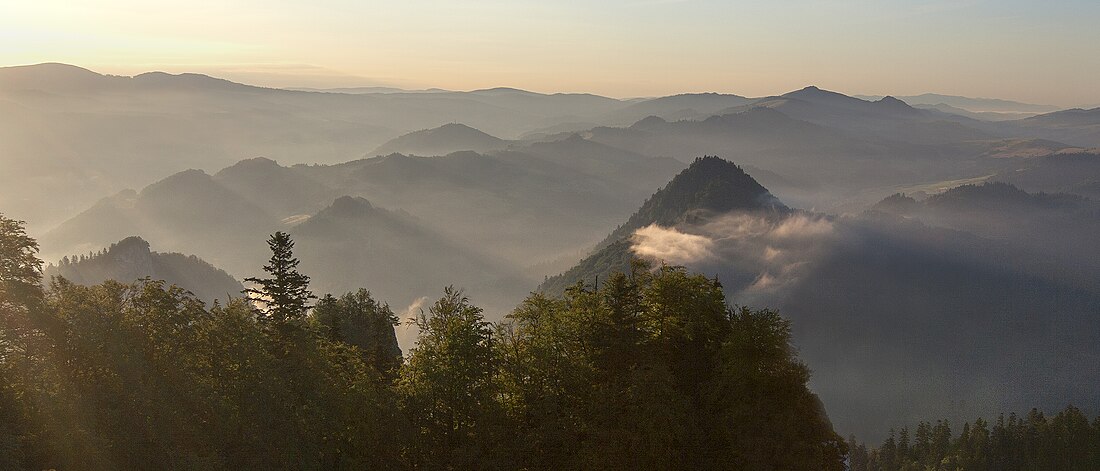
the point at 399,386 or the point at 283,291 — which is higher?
the point at 283,291

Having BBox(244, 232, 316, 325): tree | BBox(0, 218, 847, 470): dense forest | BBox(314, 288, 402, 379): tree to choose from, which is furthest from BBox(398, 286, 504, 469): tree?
BBox(314, 288, 402, 379): tree

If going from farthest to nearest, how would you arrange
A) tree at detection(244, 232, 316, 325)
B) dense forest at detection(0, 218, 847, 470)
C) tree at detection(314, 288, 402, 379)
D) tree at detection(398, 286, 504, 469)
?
tree at detection(314, 288, 402, 379)
tree at detection(244, 232, 316, 325)
tree at detection(398, 286, 504, 469)
dense forest at detection(0, 218, 847, 470)

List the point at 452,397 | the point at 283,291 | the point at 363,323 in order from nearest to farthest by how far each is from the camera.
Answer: the point at 452,397, the point at 283,291, the point at 363,323

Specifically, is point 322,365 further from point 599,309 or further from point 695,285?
point 695,285

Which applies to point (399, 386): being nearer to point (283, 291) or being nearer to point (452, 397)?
point (452, 397)

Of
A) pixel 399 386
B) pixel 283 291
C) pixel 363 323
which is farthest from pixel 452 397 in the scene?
pixel 363 323

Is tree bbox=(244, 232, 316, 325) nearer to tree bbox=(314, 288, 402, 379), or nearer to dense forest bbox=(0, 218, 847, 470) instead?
dense forest bbox=(0, 218, 847, 470)

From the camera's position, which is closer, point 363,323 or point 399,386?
point 399,386

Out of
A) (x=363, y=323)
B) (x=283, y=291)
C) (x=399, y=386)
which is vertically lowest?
(x=363, y=323)

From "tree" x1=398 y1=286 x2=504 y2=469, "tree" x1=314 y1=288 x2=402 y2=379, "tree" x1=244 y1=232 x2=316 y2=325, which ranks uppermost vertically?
"tree" x1=244 y1=232 x2=316 y2=325
